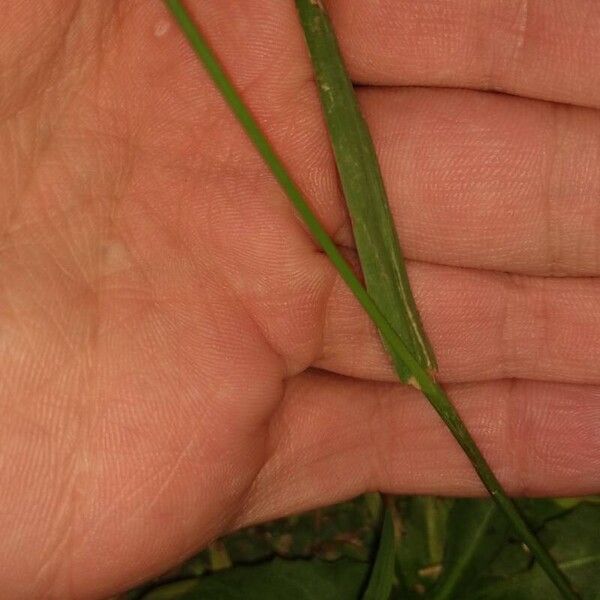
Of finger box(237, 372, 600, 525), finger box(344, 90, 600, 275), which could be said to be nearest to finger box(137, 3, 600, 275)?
finger box(344, 90, 600, 275)

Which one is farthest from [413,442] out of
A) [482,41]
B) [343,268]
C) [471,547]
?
[482,41]

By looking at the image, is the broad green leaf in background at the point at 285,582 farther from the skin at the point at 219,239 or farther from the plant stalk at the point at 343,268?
the plant stalk at the point at 343,268

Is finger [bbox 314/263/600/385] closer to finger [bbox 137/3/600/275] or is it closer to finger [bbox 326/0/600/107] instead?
finger [bbox 137/3/600/275]

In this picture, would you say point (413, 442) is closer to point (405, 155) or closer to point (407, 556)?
point (407, 556)

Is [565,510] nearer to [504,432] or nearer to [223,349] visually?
[504,432]

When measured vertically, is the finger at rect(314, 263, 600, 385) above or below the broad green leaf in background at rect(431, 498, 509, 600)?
above

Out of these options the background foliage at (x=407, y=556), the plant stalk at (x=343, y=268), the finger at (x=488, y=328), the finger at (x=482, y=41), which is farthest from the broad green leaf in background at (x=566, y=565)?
the finger at (x=482, y=41)
